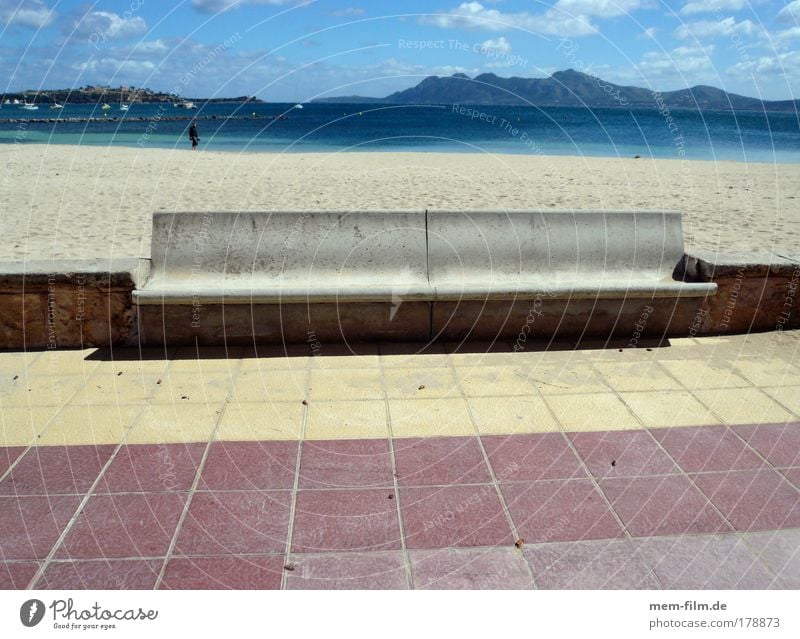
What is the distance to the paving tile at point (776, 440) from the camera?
373cm

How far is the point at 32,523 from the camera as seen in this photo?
3.12 metres

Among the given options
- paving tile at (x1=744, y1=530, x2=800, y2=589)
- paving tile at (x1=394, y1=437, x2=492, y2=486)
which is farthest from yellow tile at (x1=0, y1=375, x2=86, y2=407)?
paving tile at (x1=744, y1=530, x2=800, y2=589)

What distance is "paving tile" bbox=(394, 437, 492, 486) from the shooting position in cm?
352

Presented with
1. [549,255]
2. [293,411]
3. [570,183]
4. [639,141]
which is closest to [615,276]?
[549,255]

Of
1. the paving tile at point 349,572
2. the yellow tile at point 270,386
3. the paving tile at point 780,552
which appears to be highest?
the yellow tile at point 270,386

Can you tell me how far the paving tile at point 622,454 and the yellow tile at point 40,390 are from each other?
3262mm

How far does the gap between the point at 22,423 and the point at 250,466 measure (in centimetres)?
153

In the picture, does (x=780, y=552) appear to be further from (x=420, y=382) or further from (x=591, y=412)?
(x=420, y=382)

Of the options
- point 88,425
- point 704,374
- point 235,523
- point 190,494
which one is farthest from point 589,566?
point 88,425

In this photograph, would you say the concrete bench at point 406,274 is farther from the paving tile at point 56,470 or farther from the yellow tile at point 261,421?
the paving tile at point 56,470

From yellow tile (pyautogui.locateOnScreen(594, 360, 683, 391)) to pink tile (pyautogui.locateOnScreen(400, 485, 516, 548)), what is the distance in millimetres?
1716

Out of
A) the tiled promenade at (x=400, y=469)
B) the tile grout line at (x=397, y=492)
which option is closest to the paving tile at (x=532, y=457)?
the tiled promenade at (x=400, y=469)
